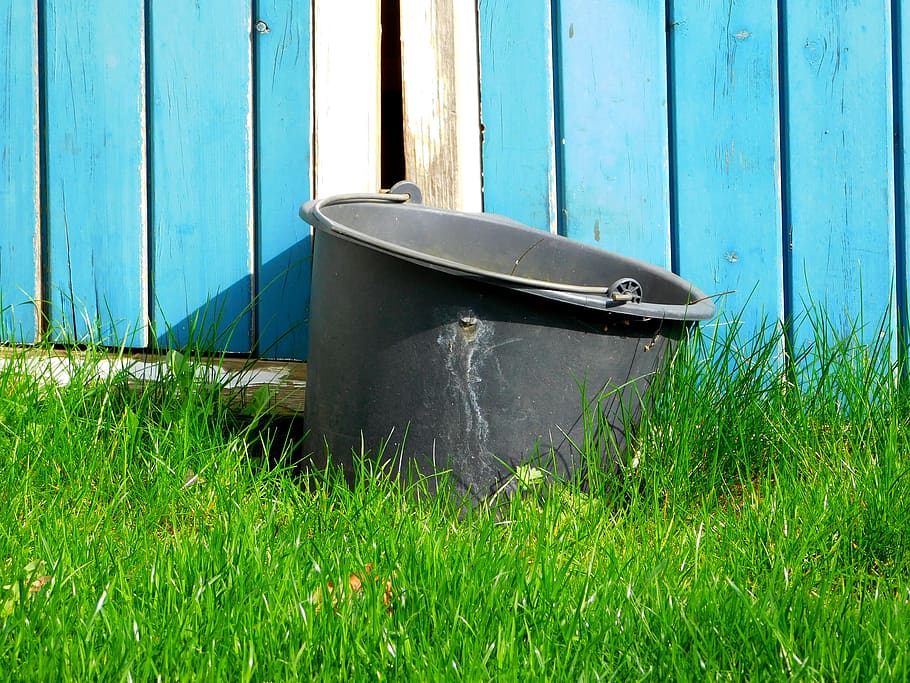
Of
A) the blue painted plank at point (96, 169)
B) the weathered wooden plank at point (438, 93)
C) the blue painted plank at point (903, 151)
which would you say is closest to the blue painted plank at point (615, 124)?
the weathered wooden plank at point (438, 93)

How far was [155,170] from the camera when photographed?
261cm

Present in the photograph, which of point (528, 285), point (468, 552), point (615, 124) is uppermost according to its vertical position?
point (615, 124)

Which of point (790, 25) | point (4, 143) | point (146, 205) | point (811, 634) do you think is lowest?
point (811, 634)

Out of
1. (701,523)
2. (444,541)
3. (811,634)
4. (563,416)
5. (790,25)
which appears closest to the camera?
(811,634)

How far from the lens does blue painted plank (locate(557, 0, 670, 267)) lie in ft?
8.34

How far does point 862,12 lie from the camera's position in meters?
2.53

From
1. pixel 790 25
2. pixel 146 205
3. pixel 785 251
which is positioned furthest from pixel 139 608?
pixel 790 25

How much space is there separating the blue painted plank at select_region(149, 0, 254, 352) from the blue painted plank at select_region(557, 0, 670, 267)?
2.81ft

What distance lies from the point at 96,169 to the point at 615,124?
55.2 inches

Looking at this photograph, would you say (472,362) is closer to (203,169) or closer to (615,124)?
(615,124)

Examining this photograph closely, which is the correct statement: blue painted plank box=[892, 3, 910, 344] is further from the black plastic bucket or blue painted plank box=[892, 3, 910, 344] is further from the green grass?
the black plastic bucket

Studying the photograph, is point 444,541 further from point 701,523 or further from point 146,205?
point 146,205

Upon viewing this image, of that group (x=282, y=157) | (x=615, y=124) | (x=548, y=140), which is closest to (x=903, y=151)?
(x=615, y=124)

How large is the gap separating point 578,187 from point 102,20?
1352 millimetres
